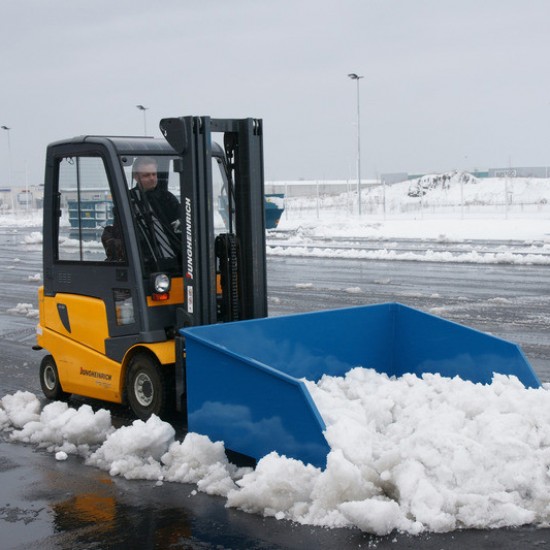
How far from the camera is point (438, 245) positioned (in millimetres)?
28297

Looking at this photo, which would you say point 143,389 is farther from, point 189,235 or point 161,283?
point 189,235

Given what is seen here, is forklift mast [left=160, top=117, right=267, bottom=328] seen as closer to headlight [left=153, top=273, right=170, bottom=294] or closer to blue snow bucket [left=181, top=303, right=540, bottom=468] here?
headlight [left=153, top=273, right=170, bottom=294]

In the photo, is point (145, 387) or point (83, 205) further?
point (83, 205)

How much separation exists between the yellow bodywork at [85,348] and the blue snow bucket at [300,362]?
775 mm

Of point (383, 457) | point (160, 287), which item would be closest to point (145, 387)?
point (160, 287)

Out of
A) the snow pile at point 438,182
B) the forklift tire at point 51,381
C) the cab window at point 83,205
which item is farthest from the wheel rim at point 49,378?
the snow pile at point 438,182

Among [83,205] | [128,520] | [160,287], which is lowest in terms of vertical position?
[128,520]

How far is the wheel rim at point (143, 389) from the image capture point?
691 cm

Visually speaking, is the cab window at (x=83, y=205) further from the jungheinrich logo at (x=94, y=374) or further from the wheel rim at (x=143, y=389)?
the wheel rim at (x=143, y=389)

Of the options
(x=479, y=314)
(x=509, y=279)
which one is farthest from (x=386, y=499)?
(x=509, y=279)

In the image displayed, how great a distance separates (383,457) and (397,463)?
0.08 meters

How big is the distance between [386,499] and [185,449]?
1464mm

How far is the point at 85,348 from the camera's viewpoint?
751 cm

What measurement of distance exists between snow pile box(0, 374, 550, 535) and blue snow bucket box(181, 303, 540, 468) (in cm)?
15
